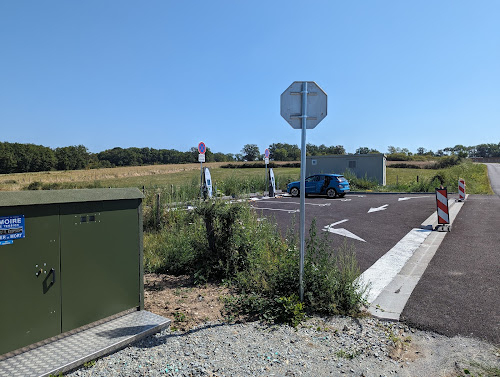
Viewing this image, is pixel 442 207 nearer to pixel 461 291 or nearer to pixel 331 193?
pixel 461 291

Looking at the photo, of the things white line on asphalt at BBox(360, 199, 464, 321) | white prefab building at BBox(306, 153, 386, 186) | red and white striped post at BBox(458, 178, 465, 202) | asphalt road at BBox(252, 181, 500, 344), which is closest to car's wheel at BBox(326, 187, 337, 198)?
asphalt road at BBox(252, 181, 500, 344)

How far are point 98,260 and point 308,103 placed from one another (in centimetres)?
325

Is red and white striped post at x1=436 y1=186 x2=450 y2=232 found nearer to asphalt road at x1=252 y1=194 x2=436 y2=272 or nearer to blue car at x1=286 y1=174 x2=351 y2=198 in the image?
asphalt road at x1=252 y1=194 x2=436 y2=272

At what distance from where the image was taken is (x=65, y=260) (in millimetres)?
3424

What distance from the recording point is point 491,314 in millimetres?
4461

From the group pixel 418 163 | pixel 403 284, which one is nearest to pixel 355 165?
pixel 403 284

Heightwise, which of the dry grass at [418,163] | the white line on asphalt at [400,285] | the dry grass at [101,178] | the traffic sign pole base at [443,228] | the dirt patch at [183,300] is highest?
the dry grass at [418,163]

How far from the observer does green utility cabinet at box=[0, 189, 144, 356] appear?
3.04m

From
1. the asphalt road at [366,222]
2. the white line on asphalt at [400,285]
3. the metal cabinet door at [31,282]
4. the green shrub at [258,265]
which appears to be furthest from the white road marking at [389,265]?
the metal cabinet door at [31,282]

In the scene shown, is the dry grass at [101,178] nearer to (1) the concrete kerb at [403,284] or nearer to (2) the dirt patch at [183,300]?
(1) the concrete kerb at [403,284]

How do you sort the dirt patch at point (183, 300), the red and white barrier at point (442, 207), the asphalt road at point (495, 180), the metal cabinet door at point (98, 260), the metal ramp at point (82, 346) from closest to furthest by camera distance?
the metal ramp at point (82, 346)
the metal cabinet door at point (98, 260)
the dirt patch at point (183, 300)
the red and white barrier at point (442, 207)
the asphalt road at point (495, 180)

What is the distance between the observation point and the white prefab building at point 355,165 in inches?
1140

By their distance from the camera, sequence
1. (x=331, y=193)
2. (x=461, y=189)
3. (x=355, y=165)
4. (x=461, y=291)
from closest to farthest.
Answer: (x=461, y=291)
(x=461, y=189)
(x=331, y=193)
(x=355, y=165)

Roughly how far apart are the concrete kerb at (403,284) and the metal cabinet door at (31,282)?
146 inches
